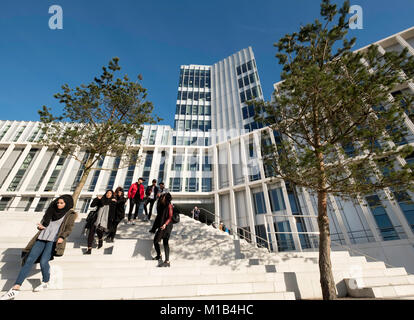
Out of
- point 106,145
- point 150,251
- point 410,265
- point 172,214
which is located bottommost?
point 410,265

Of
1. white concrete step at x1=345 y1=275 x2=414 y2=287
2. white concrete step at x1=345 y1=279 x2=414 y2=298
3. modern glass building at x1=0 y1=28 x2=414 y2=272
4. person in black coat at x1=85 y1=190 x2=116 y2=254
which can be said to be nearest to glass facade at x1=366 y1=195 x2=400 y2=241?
modern glass building at x1=0 y1=28 x2=414 y2=272

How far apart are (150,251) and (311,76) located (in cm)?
689

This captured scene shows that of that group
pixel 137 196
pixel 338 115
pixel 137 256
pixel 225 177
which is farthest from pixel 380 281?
pixel 225 177

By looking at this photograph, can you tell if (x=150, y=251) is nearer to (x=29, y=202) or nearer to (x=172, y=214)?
(x=172, y=214)

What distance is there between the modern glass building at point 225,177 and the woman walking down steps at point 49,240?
7.04 m

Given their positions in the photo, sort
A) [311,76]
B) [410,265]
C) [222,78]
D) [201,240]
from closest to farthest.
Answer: [311,76], [201,240], [410,265], [222,78]

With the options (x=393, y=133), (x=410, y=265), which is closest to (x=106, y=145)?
(x=393, y=133)

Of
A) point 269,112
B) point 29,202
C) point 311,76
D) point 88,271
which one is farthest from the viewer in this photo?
point 29,202

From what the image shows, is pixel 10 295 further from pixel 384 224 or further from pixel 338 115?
pixel 384 224

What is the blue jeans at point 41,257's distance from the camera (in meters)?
3.26

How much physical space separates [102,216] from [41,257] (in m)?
1.88

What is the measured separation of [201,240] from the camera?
20.8 feet

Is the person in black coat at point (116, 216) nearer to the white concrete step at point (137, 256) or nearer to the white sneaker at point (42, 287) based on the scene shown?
the white concrete step at point (137, 256)

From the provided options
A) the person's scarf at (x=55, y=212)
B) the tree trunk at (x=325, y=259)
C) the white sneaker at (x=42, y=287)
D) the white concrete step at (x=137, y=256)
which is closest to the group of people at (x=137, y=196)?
the white concrete step at (x=137, y=256)
